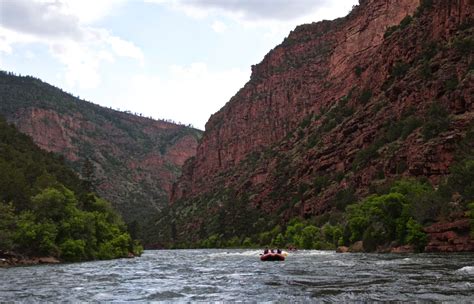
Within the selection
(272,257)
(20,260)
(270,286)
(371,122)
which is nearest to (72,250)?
(20,260)

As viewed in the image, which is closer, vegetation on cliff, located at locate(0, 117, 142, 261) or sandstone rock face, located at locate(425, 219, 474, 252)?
sandstone rock face, located at locate(425, 219, 474, 252)

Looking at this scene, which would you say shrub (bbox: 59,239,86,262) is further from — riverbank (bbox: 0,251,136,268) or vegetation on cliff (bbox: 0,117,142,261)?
riverbank (bbox: 0,251,136,268)

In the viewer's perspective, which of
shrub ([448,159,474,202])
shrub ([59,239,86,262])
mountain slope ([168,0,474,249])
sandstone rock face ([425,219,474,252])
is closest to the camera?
sandstone rock face ([425,219,474,252])

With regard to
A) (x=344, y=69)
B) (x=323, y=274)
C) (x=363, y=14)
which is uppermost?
(x=363, y=14)

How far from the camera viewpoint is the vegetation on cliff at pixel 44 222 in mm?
51688

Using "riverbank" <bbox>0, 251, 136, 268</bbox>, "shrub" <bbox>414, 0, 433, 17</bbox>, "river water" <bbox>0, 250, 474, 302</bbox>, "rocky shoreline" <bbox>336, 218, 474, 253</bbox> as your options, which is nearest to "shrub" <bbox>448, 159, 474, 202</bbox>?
"rocky shoreline" <bbox>336, 218, 474, 253</bbox>

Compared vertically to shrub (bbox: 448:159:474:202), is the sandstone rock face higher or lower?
lower

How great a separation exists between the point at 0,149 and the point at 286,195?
70.0 metres

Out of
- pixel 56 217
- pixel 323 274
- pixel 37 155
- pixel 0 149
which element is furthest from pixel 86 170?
pixel 323 274

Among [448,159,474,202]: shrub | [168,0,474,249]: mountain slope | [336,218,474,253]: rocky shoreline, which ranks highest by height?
[168,0,474,249]: mountain slope

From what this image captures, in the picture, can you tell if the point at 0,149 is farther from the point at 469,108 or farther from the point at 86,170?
the point at 469,108

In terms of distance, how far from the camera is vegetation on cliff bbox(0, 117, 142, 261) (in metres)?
51.7

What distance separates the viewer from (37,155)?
289 ft

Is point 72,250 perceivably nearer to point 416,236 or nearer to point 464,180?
point 416,236
